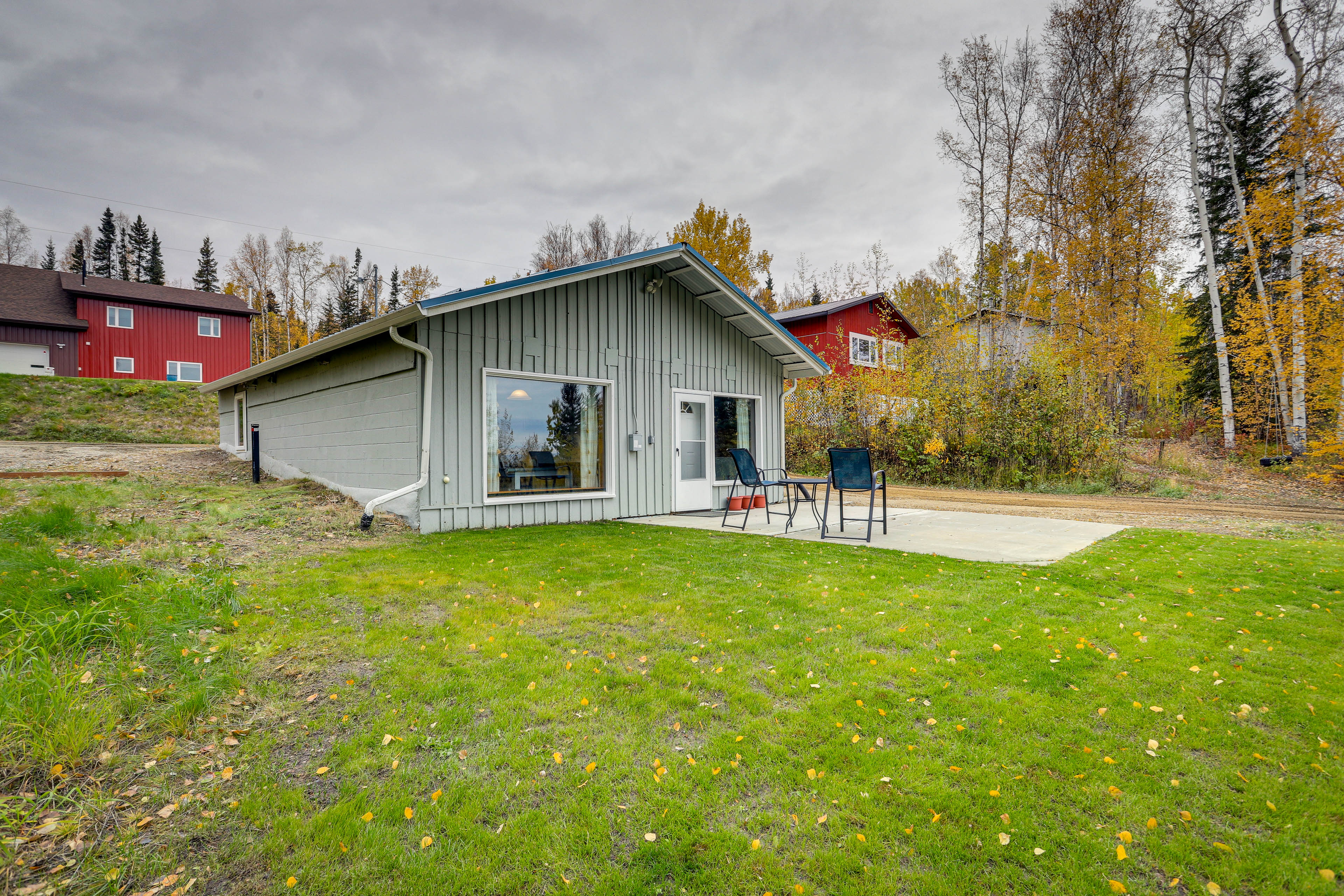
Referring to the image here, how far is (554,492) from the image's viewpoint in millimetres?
7191

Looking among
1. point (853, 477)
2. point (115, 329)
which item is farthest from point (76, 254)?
point (853, 477)

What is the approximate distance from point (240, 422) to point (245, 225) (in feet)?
62.9

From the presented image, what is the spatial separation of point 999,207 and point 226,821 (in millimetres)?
16228

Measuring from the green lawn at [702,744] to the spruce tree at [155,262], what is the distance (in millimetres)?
45413

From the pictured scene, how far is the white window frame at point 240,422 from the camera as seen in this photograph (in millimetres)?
13797

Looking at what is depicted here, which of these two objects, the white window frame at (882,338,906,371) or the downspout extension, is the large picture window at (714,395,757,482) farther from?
the white window frame at (882,338,906,371)

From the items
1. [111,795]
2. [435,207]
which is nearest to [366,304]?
[435,207]

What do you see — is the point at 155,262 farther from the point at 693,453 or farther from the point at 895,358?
the point at 895,358

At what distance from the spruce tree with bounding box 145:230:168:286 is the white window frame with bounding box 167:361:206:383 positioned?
20.5 metres

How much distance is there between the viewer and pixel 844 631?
3195 millimetres

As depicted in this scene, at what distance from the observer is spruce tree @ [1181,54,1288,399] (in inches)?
487

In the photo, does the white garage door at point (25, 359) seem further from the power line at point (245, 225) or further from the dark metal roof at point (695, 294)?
the dark metal roof at point (695, 294)

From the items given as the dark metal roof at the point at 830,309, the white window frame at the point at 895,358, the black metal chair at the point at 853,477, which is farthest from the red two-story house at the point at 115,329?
the black metal chair at the point at 853,477

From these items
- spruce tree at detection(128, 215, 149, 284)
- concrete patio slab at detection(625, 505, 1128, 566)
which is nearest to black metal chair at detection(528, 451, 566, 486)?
concrete patio slab at detection(625, 505, 1128, 566)
